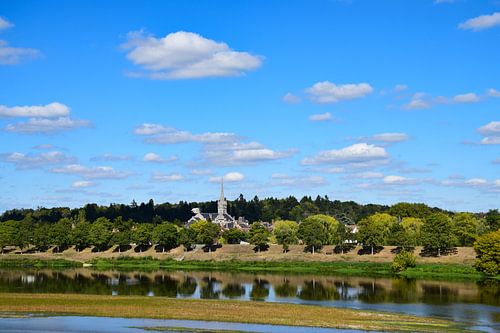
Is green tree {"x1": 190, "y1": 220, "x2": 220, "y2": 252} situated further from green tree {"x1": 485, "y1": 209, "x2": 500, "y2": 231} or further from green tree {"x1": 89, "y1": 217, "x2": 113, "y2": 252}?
green tree {"x1": 485, "y1": 209, "x2": 500, "y2": 231}

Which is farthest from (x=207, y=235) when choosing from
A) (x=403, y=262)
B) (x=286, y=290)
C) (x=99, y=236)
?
(x=286, y=290)

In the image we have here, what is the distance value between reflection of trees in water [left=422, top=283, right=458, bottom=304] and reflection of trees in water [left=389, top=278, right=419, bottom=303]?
135 centimetres

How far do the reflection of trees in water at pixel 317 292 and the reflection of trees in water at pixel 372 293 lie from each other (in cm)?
352

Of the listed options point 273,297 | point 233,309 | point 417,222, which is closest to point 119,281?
point 273,297

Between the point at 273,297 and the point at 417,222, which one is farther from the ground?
the point at 417,222

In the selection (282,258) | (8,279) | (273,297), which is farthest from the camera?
(282,258)

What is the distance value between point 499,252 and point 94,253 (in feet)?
301

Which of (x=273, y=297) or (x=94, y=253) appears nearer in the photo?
(x=273, y=297)

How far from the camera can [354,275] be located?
115812 mm

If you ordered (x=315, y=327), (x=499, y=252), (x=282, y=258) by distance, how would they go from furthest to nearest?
(x=282, y=258)
(x=499, y=252)
(x=315, y=327)

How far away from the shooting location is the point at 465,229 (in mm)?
145500

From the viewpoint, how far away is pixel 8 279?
327 ft

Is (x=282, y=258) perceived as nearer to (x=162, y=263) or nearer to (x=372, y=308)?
(x=162, y=263)

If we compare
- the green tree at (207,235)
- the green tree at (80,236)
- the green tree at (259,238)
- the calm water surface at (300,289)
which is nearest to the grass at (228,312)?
the calm water surface at (300,289)
